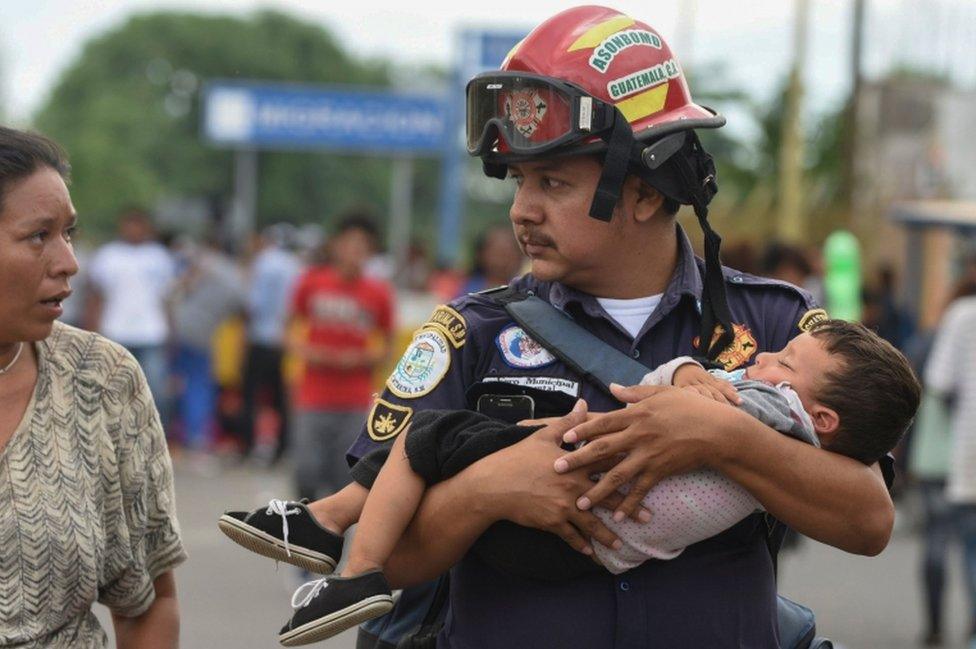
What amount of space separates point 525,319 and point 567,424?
30 centimetres

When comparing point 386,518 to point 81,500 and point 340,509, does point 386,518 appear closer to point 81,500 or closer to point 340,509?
point 340,509

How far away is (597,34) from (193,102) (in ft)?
272

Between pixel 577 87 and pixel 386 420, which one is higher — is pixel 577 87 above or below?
above

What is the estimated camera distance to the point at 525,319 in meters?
3.38

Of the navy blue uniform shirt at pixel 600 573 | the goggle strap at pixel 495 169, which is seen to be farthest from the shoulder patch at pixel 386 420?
the goggle strap at pixel 495 169

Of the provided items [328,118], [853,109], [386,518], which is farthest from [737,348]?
[853,109]

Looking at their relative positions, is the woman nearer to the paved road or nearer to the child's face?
the child's face

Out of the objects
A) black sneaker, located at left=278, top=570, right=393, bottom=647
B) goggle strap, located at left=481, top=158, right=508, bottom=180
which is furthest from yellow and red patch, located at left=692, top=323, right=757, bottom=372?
black sneaker, located at left=278, top=570, right=393, bottom=647

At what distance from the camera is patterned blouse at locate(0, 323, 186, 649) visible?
3441mm

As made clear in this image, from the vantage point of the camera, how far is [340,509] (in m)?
3.32

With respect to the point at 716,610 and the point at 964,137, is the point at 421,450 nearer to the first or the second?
the point at 716,610

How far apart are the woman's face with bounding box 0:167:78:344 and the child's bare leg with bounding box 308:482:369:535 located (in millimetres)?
675

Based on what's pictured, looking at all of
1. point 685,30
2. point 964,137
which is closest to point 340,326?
point 964,137

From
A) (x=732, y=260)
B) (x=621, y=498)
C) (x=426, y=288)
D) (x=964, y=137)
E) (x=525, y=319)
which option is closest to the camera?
(x=621, y=498)
